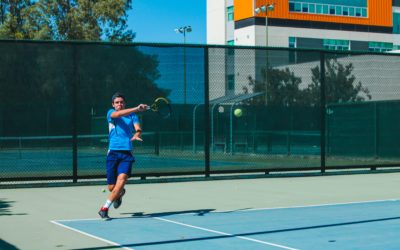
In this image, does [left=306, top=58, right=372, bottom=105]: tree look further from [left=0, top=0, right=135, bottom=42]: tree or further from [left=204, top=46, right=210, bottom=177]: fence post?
[left=0, top=0, right=135, bottom=42]: tree

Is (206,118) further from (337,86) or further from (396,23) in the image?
(396,23)

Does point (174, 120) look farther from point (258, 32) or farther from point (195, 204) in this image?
point (258, 32)

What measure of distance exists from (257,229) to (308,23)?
66600 millimetres

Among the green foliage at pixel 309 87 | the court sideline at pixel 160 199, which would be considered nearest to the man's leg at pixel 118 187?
the court sideline at pixel 160 199

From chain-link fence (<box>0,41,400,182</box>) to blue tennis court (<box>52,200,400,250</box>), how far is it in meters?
4.95

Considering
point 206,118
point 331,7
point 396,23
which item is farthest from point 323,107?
point 396,23

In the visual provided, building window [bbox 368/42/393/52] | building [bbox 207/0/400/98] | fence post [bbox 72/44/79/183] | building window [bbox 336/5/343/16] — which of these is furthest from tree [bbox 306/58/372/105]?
building window [bbox 368/42/393/52]

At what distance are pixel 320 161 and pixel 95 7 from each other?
28.5 m

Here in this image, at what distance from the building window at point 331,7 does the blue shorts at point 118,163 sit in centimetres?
6410

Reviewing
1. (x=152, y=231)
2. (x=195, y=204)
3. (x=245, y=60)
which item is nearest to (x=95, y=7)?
(x=245, y=60)

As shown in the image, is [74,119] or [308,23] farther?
[308,23]

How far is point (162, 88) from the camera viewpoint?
49.0 feet

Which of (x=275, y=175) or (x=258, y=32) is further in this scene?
(x=258, y=32)

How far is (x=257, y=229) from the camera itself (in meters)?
8.38
